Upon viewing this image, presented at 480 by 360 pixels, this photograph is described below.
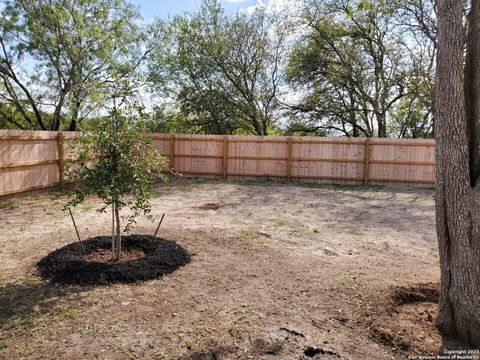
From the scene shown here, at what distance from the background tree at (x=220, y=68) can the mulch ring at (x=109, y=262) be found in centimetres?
1149

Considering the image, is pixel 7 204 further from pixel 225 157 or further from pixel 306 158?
pixel 306 158

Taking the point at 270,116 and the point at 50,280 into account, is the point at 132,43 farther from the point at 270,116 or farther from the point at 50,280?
the point at 50,280

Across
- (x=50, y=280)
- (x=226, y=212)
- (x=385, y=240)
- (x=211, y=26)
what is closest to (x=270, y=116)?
(x=211, y=26)

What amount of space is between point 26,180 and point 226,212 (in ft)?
16.8

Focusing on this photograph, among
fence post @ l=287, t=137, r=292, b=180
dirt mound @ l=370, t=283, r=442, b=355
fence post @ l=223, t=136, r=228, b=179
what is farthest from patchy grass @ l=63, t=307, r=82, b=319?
fence post @ l=287, t=137, r=292, b=180

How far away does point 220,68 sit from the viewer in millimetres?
15234

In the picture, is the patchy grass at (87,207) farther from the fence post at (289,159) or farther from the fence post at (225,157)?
the fence post at (289,159)

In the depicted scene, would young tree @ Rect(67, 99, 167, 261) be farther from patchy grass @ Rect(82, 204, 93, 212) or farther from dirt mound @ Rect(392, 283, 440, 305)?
patchy grass @ Rect(82, 204, 93, 212)

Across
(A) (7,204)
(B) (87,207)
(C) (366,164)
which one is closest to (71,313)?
(B) (87,207)

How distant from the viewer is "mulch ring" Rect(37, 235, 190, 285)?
3.58 meters

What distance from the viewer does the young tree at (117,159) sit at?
3.75m

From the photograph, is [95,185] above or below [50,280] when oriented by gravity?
above

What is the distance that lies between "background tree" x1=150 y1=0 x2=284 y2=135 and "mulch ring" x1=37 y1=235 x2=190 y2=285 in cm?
1149

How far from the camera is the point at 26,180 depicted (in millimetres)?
8359
